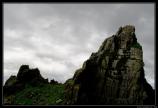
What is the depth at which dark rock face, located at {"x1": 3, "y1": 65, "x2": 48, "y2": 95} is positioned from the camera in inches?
3952

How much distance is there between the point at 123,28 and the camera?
10844 cm

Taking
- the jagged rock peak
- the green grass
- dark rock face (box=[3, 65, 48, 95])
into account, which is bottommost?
the green grass

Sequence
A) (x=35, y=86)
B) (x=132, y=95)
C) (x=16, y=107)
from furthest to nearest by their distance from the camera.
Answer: (x=35, y=86), (x=132, y=95), (x=16, y=107)

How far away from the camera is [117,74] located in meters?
104

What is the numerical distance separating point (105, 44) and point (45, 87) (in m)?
28.0

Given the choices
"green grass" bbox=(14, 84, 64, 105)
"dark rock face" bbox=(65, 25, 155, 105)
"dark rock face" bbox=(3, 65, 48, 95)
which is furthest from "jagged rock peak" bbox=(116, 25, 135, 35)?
"dark rock face" bbox=(3, 65, 48, 95)

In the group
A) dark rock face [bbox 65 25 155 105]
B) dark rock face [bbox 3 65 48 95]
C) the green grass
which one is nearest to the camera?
dark rock face [bbox 65 25 155 105]

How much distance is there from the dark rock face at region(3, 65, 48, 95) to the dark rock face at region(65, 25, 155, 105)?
14827 millimetres

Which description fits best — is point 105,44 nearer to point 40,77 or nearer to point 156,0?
point 40,77

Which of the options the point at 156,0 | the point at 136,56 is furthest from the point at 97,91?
the point at 156,0

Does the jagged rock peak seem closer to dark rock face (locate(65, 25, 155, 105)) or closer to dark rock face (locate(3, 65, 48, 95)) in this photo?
dark rock face (locate(65, 25, 155, 105))

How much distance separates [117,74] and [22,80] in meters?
35.3

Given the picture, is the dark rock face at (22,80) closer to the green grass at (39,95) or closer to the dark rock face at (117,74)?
the green grass at (39,95)

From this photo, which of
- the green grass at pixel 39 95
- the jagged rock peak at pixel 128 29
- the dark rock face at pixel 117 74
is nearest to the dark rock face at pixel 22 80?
the green grass at pixel 39 95
